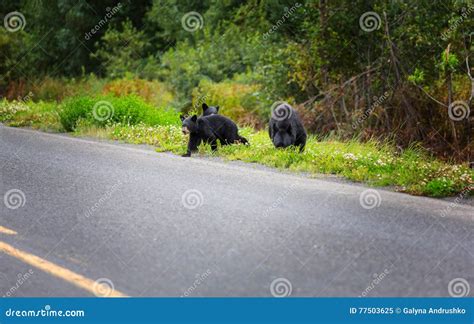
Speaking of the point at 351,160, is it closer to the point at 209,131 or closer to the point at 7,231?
the point at 209,131

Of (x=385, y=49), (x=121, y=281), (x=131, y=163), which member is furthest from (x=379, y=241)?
(x=385, y=49)

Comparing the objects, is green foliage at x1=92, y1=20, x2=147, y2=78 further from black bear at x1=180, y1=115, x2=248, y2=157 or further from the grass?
black bear at x1=180, y1=115, x2=248, y2=157

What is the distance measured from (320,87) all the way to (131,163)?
7.95 m

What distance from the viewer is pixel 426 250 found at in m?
6.34

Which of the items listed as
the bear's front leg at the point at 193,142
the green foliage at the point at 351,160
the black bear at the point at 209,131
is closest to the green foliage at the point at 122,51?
the green foliage at the point at 351,160

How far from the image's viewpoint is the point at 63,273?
563 cm

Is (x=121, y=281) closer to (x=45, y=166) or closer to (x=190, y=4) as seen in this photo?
(x=45, y=166)

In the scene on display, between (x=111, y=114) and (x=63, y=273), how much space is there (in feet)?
37.2

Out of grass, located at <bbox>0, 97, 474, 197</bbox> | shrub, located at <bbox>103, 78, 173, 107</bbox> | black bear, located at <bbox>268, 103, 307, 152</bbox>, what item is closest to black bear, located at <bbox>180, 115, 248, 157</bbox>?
grass, located at <bbox>0, 97, 474, 197</bbox>

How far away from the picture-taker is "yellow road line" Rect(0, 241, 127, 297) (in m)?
5.17

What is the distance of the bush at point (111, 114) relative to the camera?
16.4 m

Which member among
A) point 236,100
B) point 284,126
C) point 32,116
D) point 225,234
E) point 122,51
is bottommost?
point 122,51

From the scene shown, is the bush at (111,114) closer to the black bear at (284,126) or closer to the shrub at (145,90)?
the black bear at (284,126)

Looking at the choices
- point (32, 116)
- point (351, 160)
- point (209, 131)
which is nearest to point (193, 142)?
point (209, 131)
